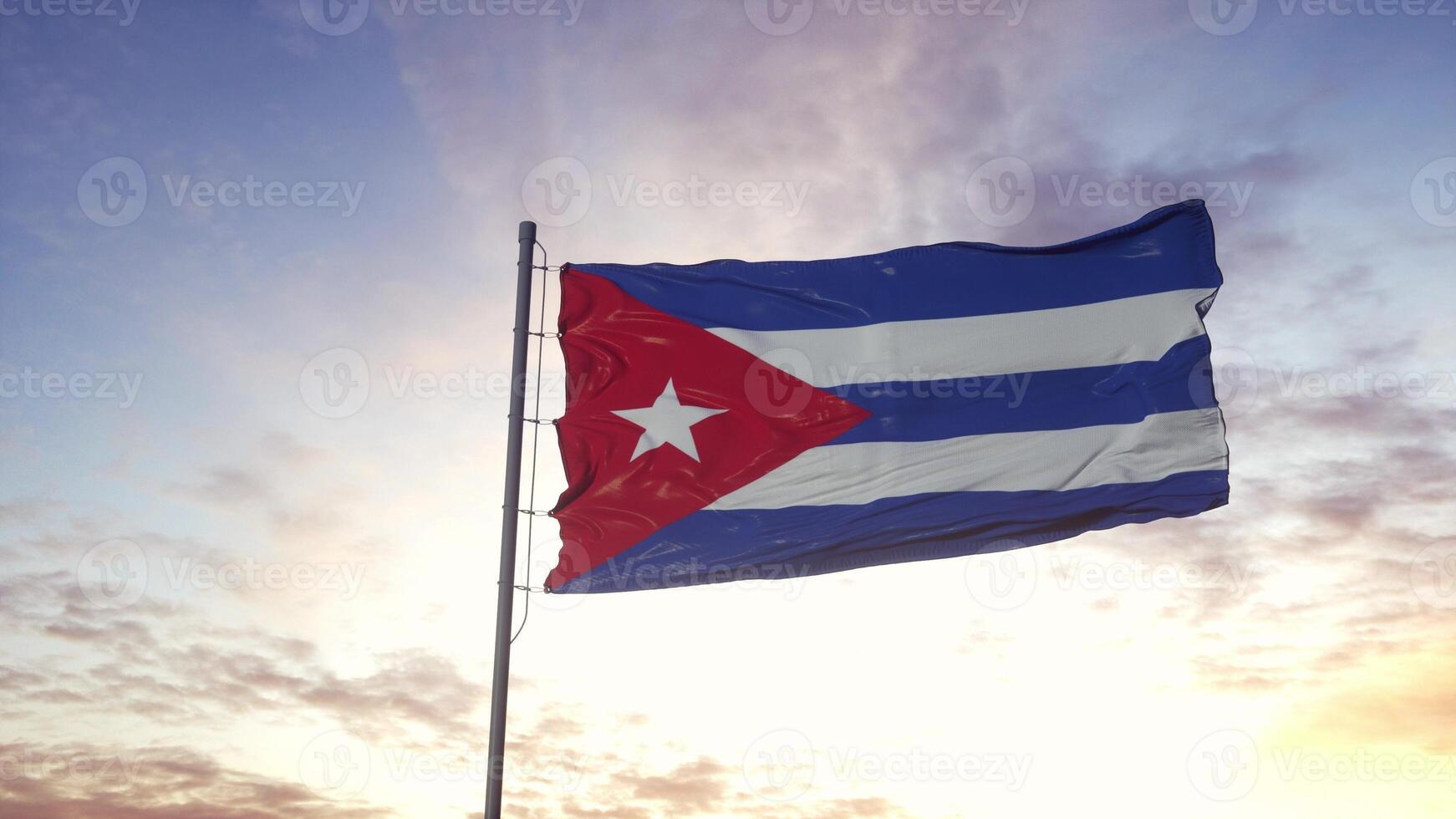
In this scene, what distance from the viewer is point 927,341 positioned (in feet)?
45.1

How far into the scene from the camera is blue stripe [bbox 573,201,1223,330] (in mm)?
13508

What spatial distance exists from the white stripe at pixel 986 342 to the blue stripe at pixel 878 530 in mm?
1429

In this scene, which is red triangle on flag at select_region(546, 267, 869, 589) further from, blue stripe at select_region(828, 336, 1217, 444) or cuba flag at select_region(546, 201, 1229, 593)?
blue stripe at select_region(828, 336, 1217, 444)

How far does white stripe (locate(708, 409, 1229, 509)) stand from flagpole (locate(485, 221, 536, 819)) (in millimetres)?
2575

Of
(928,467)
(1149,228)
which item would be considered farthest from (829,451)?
(1149,228)

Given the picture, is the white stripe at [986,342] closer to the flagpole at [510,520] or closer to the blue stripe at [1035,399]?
the blue stripe at [1035,399]

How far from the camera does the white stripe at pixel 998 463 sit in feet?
41.8

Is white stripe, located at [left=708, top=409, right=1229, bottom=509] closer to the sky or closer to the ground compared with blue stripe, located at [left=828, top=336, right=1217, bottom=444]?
closer to the ground

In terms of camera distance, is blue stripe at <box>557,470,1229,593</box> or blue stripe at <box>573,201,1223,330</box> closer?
blue stripe at <box>557,470,1229,593</box>

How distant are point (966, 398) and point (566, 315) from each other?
4.38 meters

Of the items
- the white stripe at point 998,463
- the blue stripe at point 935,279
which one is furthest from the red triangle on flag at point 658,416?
the blue stripe at point 935,279

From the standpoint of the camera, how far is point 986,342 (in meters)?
13.6

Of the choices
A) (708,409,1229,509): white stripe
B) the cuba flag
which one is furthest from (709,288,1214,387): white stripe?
(708,409,1229,509): white stripe

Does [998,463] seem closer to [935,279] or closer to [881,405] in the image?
[881,405]
